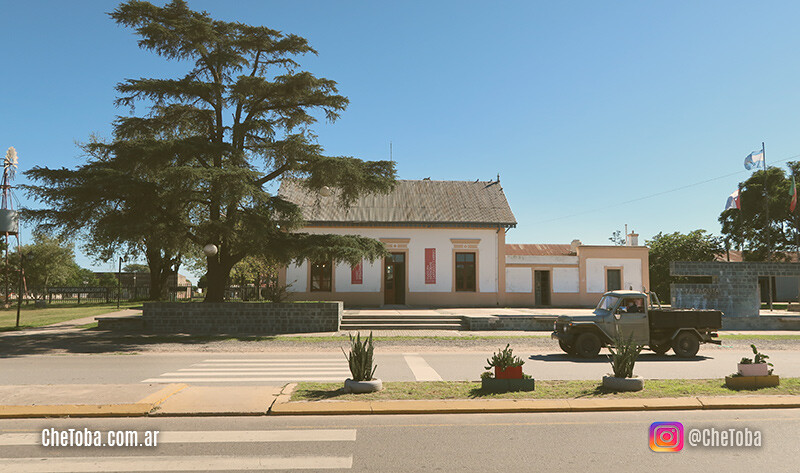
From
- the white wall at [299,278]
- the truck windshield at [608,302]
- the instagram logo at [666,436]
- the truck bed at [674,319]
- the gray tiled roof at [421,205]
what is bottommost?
the instagram logo at [666,436]

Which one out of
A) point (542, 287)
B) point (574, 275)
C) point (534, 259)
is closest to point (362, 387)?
point (534, 259)

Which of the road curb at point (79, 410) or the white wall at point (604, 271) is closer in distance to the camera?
the road curb at point (79, 410)

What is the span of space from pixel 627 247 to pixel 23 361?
30.7 meters

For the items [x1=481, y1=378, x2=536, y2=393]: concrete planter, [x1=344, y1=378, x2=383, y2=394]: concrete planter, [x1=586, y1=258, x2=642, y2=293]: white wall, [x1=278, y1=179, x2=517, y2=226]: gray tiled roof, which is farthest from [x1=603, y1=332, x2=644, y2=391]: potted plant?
[x1=586, y1=258, x2=642, y2=293]: white wall

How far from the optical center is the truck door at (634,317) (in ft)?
45.8

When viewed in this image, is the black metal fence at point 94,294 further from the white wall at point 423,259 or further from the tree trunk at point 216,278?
the tree trunk at point 216,278

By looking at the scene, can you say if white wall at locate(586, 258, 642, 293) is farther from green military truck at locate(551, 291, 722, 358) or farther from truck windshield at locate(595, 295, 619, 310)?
truck windshield at locate(595, 295, 619, 310)

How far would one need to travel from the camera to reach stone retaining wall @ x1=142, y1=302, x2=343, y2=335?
20.3 m

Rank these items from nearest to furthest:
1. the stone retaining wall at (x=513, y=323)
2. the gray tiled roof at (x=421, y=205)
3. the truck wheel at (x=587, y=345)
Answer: the truck wheel at (x=587, y=345) → the stone retaining wall at (x=513, y=323) → the gray tiled roof at (x=421, y=205)

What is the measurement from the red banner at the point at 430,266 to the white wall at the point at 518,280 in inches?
180

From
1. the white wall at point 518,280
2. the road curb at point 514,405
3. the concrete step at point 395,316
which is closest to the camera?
the road curb at point 514,405

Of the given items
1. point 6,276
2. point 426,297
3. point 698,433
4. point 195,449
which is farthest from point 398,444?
point 6,276

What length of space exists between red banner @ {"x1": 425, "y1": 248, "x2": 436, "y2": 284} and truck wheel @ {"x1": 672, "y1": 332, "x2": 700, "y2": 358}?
17.7 metres

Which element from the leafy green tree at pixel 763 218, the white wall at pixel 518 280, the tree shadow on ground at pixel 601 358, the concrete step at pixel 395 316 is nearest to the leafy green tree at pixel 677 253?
the leafy green tree at pixel 763 218
